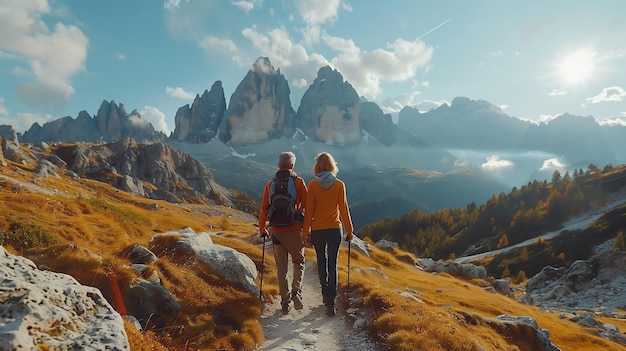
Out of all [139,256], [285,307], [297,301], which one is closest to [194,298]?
[139,256]

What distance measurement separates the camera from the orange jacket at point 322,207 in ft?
42.0

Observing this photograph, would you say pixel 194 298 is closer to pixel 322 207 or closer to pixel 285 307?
pixel 285 307

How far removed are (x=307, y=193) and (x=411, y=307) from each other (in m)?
6.21

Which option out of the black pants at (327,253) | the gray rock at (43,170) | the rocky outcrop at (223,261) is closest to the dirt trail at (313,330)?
the black pants at (327,253)

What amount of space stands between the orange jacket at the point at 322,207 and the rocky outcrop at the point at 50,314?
7315 millimetres

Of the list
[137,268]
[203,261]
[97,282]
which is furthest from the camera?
[203,261]

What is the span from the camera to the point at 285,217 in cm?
1262

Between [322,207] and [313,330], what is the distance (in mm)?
4097

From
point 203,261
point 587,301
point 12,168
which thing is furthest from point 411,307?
point 12,168

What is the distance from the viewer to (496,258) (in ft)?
477

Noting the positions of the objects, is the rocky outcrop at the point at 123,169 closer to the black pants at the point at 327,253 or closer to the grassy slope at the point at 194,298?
the grassy slope at the point at 194,298

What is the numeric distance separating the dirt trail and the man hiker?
626 mm

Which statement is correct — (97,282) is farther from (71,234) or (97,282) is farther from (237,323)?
(71,234)

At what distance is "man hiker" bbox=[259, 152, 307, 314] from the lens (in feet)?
41.4
